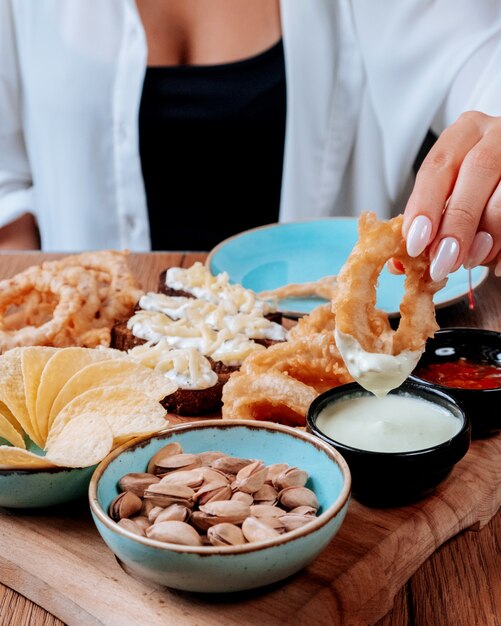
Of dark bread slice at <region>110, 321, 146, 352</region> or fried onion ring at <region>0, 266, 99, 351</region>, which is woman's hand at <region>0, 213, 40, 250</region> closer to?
fried onion ring at <region>0, 266, 99, 351</region>

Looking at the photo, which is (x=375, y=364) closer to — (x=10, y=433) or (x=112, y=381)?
(x=112, y=381)

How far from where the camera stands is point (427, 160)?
182 centimetres

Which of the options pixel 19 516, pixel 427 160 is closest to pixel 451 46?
pixel 427 160

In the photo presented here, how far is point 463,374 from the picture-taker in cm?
191

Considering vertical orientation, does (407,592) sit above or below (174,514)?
below

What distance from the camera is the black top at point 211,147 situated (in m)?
3.42

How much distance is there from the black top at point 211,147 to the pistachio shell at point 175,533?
246 cm

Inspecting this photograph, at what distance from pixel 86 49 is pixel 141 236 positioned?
2.71 feet

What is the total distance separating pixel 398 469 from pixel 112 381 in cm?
58

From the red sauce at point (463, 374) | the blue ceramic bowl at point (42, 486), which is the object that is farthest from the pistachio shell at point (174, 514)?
the red sauce at point (463, 374)

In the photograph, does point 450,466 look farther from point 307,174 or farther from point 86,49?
point 86,49

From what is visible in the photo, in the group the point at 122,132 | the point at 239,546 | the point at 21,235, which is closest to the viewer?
the point at 239,546

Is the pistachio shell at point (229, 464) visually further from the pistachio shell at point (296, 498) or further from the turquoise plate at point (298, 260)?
the turquoise plate at point (298, 260)

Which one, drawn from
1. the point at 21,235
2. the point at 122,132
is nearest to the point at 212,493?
the point at 122,132
